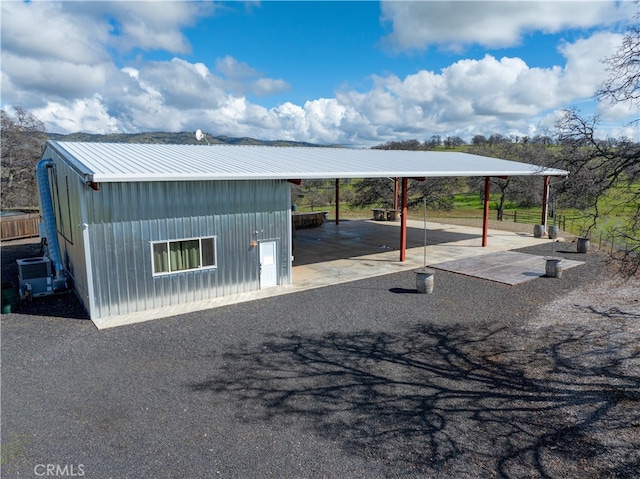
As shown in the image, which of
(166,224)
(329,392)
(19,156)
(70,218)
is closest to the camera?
(329,392)

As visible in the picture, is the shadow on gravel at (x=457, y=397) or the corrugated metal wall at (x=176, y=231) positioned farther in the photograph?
the corrugated metal wall at (x=176, y=231)

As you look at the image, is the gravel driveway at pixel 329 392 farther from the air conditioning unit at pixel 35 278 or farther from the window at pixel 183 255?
the window at pixel 183 255

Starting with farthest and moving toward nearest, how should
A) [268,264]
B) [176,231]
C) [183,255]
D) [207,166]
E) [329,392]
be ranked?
[268,264], [207,166], [183,255], [176,231], [329,392]

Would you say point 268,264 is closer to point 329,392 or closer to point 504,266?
point 329,392

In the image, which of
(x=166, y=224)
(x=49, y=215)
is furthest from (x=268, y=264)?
(x=49, y=215)

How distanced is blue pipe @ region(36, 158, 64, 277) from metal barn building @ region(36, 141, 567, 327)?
1.6 inches

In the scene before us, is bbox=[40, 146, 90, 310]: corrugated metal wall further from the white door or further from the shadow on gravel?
the shadow on gravel

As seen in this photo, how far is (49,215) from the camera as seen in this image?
14.0 m

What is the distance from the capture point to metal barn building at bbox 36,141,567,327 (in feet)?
33.3

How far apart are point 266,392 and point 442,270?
10008 mm

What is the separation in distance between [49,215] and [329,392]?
39.8 feet

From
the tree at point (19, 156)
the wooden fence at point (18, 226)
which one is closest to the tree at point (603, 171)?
the wooden fence at point (18, 226)

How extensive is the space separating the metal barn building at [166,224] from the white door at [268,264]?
0.03 m

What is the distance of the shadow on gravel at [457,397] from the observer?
524 centimetres
